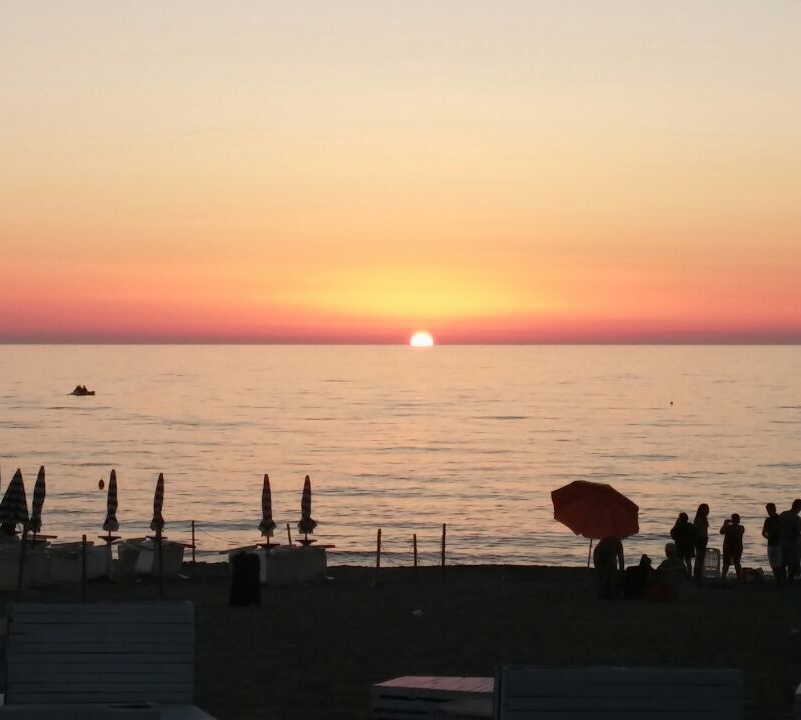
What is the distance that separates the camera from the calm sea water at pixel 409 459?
163ft

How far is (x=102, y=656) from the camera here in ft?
32.2

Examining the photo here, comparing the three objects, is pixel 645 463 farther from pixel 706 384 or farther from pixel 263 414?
pixel 706 384

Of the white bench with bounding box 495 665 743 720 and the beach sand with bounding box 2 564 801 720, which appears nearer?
the white bench with bounding box 495 665 743 720

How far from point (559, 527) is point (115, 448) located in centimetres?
4410

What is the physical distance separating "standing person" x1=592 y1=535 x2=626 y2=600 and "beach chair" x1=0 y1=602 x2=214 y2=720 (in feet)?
34.3

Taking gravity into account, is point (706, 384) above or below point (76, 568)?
above

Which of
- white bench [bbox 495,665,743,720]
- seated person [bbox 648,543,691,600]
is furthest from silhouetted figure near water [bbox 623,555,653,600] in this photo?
white bench [bbox 495,665,743,720]

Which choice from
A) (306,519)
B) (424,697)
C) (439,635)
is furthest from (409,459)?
(424,697)

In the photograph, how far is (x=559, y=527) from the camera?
50219 mm

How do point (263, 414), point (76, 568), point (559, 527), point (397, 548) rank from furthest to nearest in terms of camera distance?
point (263, 414)
point (559, 527)
point (397, 548)
point (76, 568)

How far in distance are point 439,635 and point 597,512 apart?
18.0 ft

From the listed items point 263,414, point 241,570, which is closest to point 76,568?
point 241,570

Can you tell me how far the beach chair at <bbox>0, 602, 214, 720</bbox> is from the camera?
382 inches

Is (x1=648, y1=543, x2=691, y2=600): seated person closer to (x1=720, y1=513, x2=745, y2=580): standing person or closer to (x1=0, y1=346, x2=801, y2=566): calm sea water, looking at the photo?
(x1=720, y1=513, x2=745, y2=580): standing person
